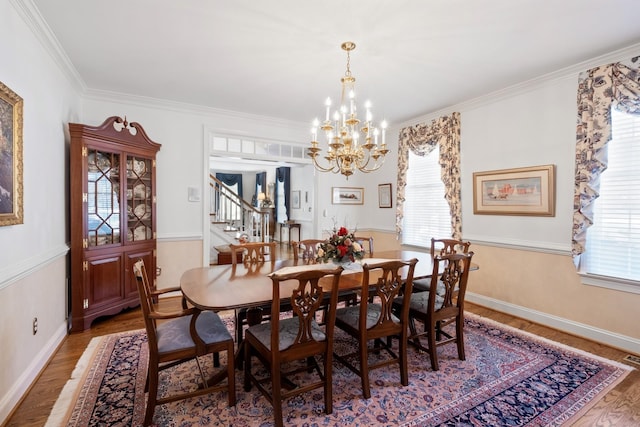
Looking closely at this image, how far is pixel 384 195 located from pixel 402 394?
3.77 meters

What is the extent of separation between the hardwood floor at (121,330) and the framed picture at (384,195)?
2.48 meters

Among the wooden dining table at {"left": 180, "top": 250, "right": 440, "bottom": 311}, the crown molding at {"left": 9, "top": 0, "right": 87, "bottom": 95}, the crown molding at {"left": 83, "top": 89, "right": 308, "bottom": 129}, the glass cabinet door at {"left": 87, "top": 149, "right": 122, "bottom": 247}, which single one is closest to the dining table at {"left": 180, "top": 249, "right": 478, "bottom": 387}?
the wooden dining table at {"left": 180, "top": 250, "right": 440, "bottom": 311}

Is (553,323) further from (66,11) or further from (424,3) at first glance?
(66,11)

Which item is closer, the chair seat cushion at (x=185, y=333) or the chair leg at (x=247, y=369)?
the chair seat cushion at (x=185, y=333)

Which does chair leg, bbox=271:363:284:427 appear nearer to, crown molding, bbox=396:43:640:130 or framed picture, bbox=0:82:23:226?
framed picture, bbox=0:82:23:226

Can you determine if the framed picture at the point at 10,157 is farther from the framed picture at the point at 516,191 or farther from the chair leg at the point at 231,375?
the framed picture at the point at 516,191

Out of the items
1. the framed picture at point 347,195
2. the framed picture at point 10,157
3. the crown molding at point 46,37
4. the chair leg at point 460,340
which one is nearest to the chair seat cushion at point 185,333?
the framed picture at point 10,157

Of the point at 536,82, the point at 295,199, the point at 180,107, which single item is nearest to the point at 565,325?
the point at 536,82

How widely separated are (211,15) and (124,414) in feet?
9.10

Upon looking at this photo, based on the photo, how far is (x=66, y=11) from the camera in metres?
2.29

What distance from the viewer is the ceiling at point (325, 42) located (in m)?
2.24

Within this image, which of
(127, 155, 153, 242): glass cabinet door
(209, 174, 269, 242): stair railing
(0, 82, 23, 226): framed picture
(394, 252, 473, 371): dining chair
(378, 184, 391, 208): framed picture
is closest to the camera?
(0, 82, 23, 226): framed picture

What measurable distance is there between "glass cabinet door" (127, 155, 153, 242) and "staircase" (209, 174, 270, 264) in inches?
88.5

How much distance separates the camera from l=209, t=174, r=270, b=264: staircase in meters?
6.58
